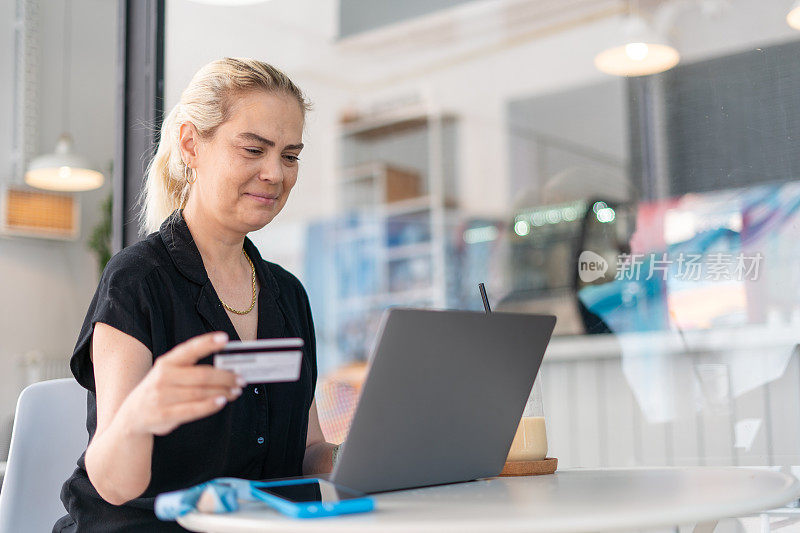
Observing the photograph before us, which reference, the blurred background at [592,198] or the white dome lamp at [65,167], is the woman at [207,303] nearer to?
the blurred background at [592,198]

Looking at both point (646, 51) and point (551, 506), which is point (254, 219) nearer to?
point (551, 506)

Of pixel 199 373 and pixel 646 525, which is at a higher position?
pixel 199 373

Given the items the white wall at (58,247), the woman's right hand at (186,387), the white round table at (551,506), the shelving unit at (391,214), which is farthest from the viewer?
the shelving unit at (391,214)

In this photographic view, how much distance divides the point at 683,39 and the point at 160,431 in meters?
1.83

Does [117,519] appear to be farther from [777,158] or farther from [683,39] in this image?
[683,39]

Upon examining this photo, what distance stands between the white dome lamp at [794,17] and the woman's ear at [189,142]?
1.38 m

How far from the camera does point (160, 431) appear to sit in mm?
900

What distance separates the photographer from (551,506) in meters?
0.83

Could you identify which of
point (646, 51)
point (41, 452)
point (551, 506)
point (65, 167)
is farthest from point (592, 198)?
point (551, 506)

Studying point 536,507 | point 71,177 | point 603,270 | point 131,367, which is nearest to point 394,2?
point 71,177

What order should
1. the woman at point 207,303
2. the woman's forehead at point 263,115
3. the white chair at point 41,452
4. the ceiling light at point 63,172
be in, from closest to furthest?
1. the woman at point 207,303
2. the woman's forehead at point 263,115
3. the white chair at point 41,452
4. the ceiling light at point 63,172

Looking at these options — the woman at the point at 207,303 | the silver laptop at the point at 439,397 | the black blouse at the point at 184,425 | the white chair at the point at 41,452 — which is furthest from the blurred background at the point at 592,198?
the silver laptop at the point at 439,397

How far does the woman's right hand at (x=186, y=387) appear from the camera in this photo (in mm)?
833

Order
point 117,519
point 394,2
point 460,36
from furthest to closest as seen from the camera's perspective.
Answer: point 460,36, point 394,2, point 117,519
